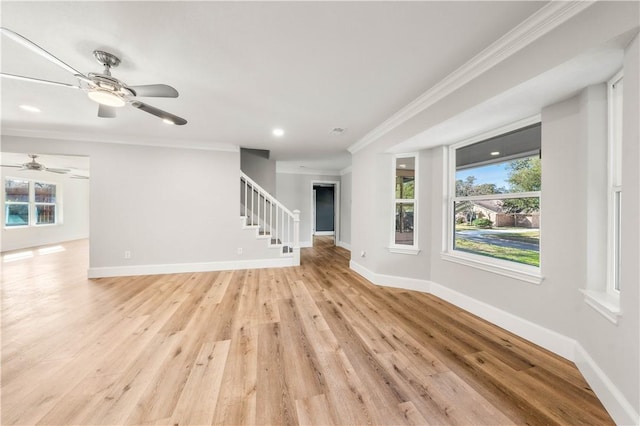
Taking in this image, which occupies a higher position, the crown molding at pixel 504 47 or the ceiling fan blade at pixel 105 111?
the crown molding at pixel 504 47

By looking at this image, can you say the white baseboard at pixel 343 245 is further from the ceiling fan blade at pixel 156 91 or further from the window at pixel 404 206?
the ceiling fan blade at pixel 156 91

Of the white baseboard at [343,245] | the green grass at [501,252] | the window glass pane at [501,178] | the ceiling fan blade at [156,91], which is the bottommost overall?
the white baseboard at [343,245]

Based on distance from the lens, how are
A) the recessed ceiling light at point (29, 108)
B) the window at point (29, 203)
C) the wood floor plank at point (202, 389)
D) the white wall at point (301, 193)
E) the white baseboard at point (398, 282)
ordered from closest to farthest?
the wood floor plank at point (202, 389) < the recessed ceiling light at point (29, 108) < the white baseboard at point (398, 282) < the window at point (29, 203) < the white wall at point (301, 193)

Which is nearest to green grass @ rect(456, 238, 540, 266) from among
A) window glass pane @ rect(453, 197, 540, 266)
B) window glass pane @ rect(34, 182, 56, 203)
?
window glass pane @ rect(453, 197, 540, 266)

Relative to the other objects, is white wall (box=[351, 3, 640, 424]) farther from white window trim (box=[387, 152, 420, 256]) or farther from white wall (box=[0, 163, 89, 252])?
white wall (box=[0, 163, 89, 252])

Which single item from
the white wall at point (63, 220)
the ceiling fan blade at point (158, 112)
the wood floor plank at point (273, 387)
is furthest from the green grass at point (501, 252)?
the white wall at point (63, 220)

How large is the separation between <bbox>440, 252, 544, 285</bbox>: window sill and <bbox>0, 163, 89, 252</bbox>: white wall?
413 inches

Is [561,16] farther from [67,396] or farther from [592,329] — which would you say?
[67,396]

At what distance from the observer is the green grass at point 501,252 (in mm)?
2246

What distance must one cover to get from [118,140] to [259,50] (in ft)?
12.5

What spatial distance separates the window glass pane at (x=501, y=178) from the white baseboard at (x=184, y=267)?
345cm

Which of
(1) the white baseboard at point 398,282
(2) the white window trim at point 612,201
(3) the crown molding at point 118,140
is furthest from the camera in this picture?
(3) the crown molding at point 118,140

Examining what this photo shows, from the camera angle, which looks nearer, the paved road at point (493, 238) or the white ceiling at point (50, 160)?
the paved road at point (493, 238)

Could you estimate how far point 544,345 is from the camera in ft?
6.52
